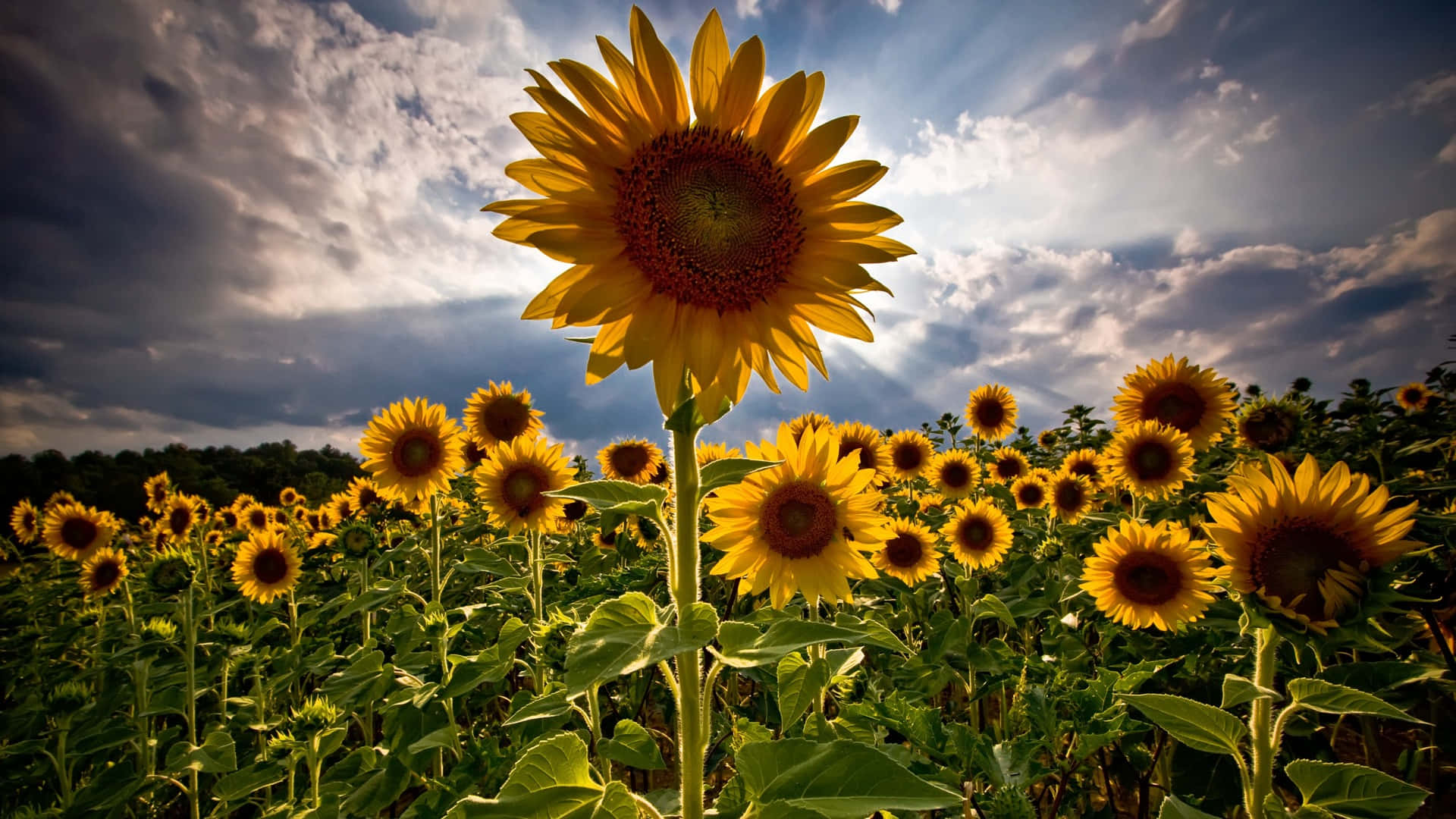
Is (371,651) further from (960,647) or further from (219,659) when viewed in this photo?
(960,647)

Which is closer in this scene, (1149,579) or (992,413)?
(1149,579)

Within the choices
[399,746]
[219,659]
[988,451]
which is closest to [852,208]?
[399,746]

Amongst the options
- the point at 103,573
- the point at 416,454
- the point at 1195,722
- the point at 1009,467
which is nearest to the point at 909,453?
the point at 1009,467

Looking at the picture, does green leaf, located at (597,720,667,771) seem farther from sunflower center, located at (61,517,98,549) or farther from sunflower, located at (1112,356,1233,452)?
sunflower center, located at (61,517,98,549)

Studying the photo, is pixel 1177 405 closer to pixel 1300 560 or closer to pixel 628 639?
pixel 1300 560

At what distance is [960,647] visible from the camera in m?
3.89

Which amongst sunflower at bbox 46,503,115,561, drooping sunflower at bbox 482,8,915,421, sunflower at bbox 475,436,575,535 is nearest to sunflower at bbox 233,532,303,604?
sunflower at bbox 475,436,575,535

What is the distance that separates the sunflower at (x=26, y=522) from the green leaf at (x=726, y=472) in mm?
12010

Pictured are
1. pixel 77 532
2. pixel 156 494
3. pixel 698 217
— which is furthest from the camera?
pixel 156 494

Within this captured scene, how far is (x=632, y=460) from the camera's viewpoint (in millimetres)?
6125

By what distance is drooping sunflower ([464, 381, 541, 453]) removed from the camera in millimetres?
5535

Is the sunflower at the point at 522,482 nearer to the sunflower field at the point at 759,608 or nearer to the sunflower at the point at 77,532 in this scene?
the sunflower field at the point at 759,608

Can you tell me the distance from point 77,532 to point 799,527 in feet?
30.6

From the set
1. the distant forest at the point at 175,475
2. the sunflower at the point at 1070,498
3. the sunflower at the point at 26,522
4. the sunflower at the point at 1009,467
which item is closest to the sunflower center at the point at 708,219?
the sunflower at the point at 1070,498
